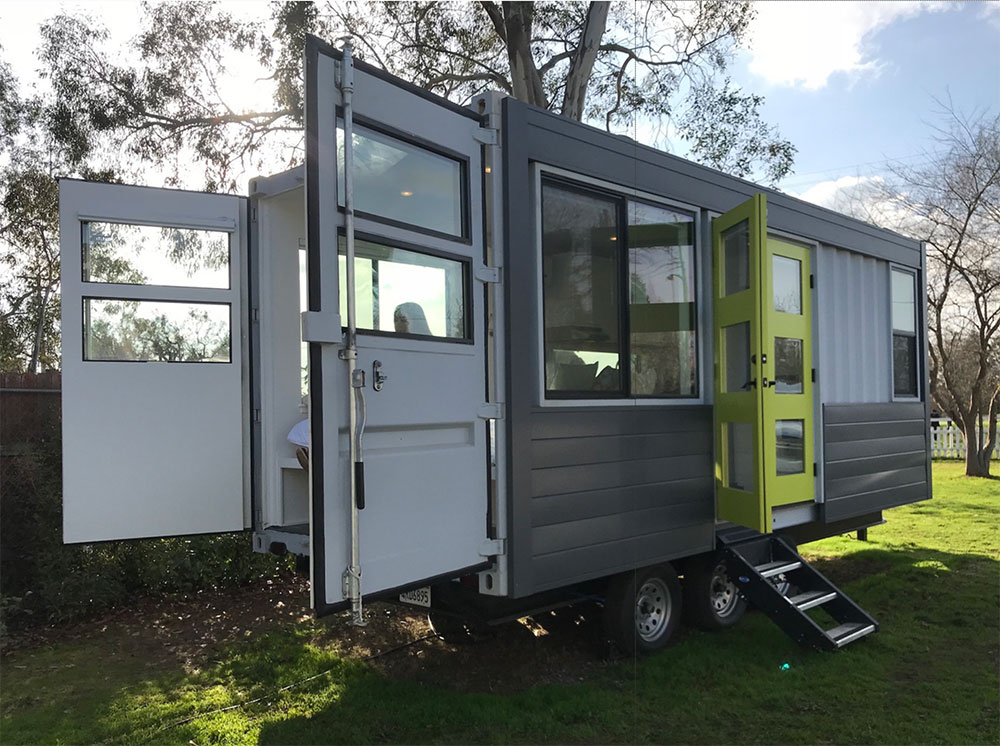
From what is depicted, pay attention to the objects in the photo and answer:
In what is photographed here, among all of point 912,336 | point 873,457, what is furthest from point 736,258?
point 912,336

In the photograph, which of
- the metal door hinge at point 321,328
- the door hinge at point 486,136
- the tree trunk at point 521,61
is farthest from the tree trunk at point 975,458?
the metal door hinge at point 321,328

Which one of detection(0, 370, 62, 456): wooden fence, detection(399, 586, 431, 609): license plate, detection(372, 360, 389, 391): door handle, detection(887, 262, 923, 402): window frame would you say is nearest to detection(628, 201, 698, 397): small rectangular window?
detection(399, 586, 431, 609): license plate

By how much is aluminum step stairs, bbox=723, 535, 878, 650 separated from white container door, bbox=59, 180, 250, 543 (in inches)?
122

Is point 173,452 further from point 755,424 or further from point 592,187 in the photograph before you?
point 755,424

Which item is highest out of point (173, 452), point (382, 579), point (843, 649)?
point (173, 452)

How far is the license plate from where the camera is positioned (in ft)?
13.0

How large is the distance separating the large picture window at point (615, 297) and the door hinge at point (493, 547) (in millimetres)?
789

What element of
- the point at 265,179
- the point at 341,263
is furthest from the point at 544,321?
the point at 265,179

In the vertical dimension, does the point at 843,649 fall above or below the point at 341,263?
below

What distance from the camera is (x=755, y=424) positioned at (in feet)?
15.0

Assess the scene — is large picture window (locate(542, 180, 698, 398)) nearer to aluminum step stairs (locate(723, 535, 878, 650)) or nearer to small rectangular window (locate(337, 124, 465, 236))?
small rectangular window (locate(337, 124, 465, 236))

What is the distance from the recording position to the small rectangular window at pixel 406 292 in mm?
3182

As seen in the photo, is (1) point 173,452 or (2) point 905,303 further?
(2) point 905,303

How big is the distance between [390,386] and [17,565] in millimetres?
3953
